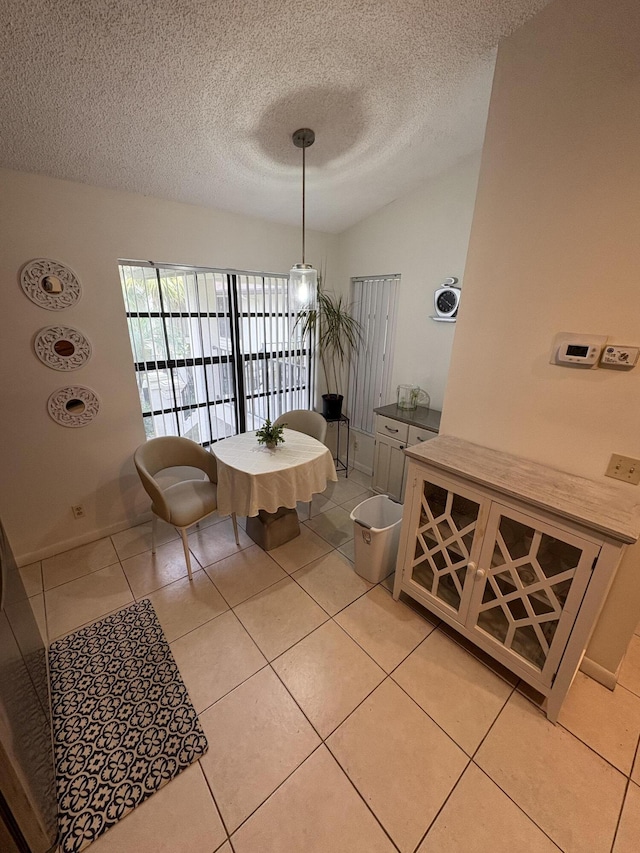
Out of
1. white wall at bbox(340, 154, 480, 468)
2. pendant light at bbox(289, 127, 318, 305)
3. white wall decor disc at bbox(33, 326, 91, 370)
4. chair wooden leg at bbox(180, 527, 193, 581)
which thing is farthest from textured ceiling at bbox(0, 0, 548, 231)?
chair wooden leg at bbox(180, 527, 193, 581)

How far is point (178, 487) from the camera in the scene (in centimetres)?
251

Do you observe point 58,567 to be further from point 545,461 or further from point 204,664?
point 545,461

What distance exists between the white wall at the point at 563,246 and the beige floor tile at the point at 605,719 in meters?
0.17

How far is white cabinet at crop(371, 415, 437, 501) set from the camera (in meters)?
2.83

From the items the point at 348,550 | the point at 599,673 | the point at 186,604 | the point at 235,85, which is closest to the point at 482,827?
the point at 599,673

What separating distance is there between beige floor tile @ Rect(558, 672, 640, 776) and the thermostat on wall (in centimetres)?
161

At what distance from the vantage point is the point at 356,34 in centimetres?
135

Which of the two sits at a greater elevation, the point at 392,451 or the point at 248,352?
the point at 248,352

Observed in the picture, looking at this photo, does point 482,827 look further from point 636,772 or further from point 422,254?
point 422,254

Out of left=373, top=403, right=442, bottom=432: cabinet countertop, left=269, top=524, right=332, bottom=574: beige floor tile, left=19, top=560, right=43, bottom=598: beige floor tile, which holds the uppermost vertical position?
left=373, top=403, right=442, bottom=432: cabinet countertop

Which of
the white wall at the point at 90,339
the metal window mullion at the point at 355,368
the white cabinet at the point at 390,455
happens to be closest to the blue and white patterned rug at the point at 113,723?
the white wall at the point at 90,339

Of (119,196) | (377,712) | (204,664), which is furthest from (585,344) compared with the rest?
(119,196)

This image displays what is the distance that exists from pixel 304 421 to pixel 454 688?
7.35 feet

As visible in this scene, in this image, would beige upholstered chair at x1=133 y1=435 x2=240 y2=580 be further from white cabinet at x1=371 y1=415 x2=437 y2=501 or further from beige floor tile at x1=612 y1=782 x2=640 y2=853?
beige floor tile at x1=612 y1=782 x2=640 y2=853
